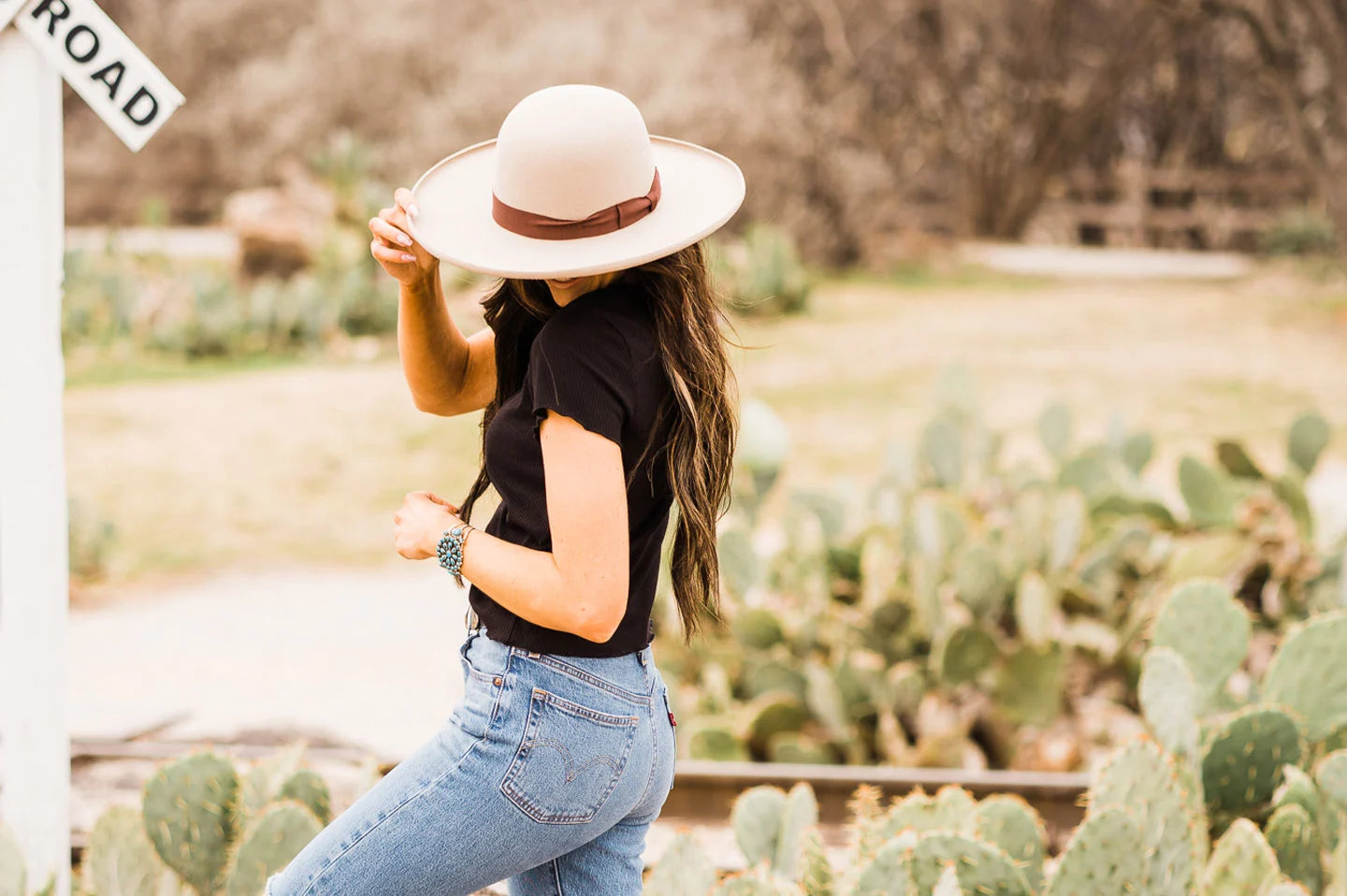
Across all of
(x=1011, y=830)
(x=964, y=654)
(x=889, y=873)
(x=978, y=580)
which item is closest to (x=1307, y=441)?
(x=978, y=580)

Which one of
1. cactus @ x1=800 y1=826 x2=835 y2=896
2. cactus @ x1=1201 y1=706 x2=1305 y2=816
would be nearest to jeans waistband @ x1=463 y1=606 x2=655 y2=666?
cactus @ x1=800 y1=826 x2=835 y2=896

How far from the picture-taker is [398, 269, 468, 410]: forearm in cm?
165

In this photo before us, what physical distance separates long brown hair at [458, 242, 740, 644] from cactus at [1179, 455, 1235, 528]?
10.1 ft

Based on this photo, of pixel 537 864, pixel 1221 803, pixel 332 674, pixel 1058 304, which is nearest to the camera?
pixel 537 864

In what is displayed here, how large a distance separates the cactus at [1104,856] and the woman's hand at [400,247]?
122 cm

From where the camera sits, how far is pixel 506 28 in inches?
601

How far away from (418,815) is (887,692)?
7.70ft

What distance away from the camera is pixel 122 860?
7.22 ft

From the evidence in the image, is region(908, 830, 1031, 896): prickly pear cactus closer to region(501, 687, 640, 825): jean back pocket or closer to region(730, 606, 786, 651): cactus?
region(501, 687, 640, 825): jean back pocket

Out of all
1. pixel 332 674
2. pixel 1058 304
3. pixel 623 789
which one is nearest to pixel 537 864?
pixel 623 789

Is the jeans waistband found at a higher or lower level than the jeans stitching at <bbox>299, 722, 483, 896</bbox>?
higher

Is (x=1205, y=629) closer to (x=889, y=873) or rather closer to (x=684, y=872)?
(x=889, y=873)

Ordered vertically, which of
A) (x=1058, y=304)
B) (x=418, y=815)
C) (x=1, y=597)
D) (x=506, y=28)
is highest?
(x=506, y=28)

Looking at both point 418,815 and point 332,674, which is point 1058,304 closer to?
point 332,674
